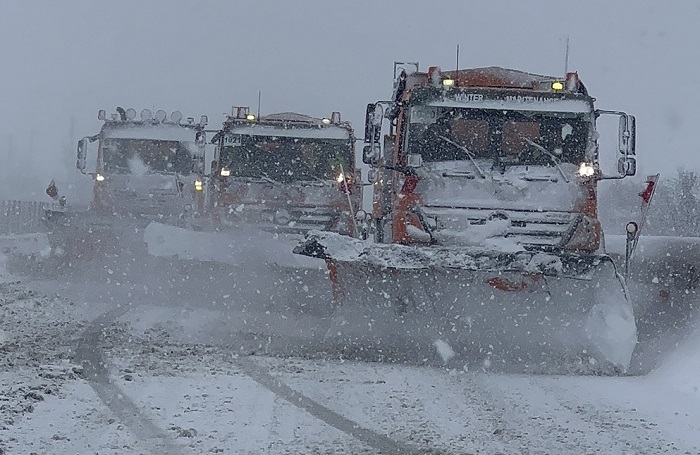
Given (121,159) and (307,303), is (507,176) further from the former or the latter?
(121,159)

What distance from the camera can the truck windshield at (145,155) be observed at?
49.1ft

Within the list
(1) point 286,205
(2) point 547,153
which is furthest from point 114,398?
(1) point 286,205

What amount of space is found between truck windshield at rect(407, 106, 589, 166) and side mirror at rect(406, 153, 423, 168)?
0.28 ft

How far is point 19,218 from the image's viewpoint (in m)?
31.1

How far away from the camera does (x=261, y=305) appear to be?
10711 mm

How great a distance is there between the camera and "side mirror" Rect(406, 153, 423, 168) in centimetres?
834

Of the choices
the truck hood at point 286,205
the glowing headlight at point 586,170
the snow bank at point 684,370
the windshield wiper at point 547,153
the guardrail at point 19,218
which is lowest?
the guardrail at point 19,218

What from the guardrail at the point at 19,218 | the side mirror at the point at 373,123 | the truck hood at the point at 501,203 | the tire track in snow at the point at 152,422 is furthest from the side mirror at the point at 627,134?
the guardrail at the point at 19,218

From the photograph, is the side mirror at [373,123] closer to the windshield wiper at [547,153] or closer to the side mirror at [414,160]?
the side mirror at [414,160]

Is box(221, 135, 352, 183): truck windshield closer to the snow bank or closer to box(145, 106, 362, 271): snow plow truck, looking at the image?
box(145, 106, 362, 271): snow plow truck

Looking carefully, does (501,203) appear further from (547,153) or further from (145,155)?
(145,155)

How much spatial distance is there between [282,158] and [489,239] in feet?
17.7

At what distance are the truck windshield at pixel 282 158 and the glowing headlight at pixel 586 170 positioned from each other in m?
4.89

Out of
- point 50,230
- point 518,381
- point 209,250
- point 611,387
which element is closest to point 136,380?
point 518,381
